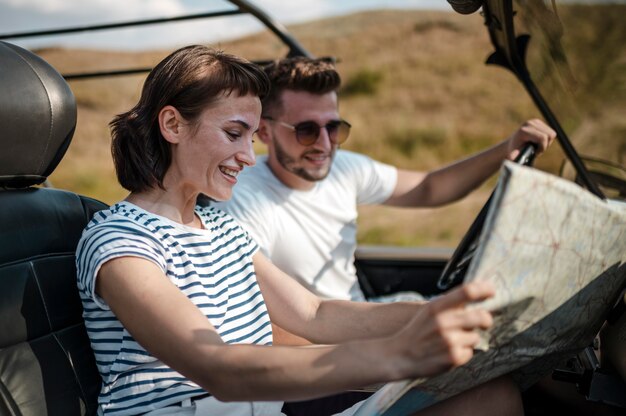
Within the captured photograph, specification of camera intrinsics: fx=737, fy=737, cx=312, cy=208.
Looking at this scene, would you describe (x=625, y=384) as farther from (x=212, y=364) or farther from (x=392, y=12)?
(x=392, y=12)

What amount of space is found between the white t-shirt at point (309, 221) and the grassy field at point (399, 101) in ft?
27.9

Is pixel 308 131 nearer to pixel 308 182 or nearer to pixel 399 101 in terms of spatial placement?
pixel 308 182

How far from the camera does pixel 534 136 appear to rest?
85.9 inches

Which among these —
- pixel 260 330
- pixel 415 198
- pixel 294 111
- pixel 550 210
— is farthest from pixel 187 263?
pixel 415 198

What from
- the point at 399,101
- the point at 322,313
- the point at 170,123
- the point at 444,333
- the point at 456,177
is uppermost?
the point at 399,101

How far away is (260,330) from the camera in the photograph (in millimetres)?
1593

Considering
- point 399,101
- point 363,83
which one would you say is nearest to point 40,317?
point 399,101

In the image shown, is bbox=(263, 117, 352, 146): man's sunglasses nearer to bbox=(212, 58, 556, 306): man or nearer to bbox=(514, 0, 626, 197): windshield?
bbox=(212, 58, 556, 306): man

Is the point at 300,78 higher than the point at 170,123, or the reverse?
the point at 300,78

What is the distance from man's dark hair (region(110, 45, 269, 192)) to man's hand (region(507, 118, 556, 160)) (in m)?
0.93

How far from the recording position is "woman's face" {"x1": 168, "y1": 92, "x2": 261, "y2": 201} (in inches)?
60.4

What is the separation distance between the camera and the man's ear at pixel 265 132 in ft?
8.31

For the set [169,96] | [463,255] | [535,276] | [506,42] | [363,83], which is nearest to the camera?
[535,276]

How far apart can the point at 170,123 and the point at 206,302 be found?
382mm
